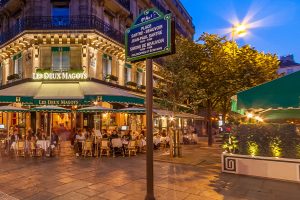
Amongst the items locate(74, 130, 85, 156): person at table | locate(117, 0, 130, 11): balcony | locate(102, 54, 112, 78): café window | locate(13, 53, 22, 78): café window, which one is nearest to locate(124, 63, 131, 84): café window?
locate(102, 54, 112, 78): café window

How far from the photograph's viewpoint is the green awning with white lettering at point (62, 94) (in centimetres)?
1569

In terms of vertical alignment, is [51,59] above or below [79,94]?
above

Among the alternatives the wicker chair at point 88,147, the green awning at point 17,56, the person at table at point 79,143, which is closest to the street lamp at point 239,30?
the wicker chair at point 88,147

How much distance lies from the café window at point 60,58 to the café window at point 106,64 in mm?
2447

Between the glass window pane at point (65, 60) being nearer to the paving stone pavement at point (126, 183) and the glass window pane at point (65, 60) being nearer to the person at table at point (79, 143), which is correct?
the person at table at point (79, 143)

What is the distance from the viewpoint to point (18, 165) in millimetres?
10234

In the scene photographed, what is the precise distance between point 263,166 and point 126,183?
4.09m

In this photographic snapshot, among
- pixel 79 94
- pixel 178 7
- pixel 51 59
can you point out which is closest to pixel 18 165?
pixel 79 94

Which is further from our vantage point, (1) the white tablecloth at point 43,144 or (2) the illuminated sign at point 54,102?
(2) the illuminated sign at point 54,102

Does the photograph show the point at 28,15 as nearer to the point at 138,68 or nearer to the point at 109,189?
the point at 138,68

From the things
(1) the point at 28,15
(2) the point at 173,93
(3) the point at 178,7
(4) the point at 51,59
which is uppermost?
(3) the point at 178,7

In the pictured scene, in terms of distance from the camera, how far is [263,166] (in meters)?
8.28

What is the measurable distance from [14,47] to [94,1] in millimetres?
6437

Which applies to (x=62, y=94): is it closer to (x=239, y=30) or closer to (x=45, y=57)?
(x=45, y=57)
